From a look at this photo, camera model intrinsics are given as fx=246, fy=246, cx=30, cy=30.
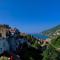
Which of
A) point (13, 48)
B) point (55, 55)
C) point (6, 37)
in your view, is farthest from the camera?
point (13, 48)

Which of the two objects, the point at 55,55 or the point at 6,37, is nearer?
the point at 55,55

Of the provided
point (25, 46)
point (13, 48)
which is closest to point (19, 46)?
point (25, 46)

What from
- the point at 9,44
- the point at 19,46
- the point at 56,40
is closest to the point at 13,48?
the point at 9,44

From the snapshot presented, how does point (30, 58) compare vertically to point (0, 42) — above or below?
below

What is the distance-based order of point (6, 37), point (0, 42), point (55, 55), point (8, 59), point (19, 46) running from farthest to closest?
point (19, 46) < point (6, 37) < point (0, 42) < point (55, 55) < point (8, 59)

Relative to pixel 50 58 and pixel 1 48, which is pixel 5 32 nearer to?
pixel 1 48

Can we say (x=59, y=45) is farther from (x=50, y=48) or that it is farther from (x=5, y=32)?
(x=5, y=32)

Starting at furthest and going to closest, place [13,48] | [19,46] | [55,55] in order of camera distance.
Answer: [19,46] → [13,48] → [55,55]

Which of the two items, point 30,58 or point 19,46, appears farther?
point 19,46

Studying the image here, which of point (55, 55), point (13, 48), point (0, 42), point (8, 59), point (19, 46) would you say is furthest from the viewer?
point (19, 46)
